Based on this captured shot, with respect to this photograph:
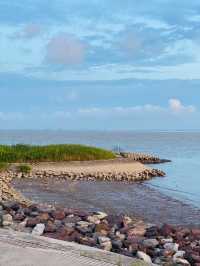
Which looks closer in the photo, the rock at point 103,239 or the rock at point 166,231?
the rock at point 103,239

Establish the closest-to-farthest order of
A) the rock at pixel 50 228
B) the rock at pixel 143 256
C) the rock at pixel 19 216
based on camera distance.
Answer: the rock at pixel 143 256, the rock at pixel 50 228, the rock at pixel 19 216

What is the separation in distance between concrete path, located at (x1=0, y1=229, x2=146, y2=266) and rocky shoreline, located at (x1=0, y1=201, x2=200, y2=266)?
111 cm

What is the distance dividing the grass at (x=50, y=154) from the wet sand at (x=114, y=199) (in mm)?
6677

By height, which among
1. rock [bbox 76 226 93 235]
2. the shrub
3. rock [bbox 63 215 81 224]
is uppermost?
the shrub

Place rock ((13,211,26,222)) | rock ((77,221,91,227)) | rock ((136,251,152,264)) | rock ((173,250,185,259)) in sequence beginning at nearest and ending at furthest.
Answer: rock ((136,251,152,264)), rock ((173,250,185,259)), rock ((77,221,91,227)), rock ((13,211,26,222))

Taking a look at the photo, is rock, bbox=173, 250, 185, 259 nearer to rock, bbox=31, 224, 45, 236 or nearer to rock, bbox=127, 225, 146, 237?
rock, bbox=127, 225, 146, 237

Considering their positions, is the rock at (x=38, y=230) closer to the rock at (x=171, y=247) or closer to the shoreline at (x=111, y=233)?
the shoreline at (x=111, y=233)

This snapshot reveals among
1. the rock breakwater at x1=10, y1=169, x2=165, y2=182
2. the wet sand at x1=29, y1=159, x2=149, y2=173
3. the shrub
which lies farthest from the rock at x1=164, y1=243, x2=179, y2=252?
the wet sand at x1=29, y1=159, x2=149, y2=173

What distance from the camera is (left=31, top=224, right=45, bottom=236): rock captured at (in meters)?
11.3

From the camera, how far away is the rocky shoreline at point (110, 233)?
1038 cm

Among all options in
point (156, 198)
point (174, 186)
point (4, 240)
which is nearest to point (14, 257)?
point (4, 240)

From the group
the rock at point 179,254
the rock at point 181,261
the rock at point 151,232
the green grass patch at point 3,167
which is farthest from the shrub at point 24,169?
the rock at point 181,261

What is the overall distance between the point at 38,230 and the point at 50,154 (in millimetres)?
30731

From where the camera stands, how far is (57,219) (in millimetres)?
12867
